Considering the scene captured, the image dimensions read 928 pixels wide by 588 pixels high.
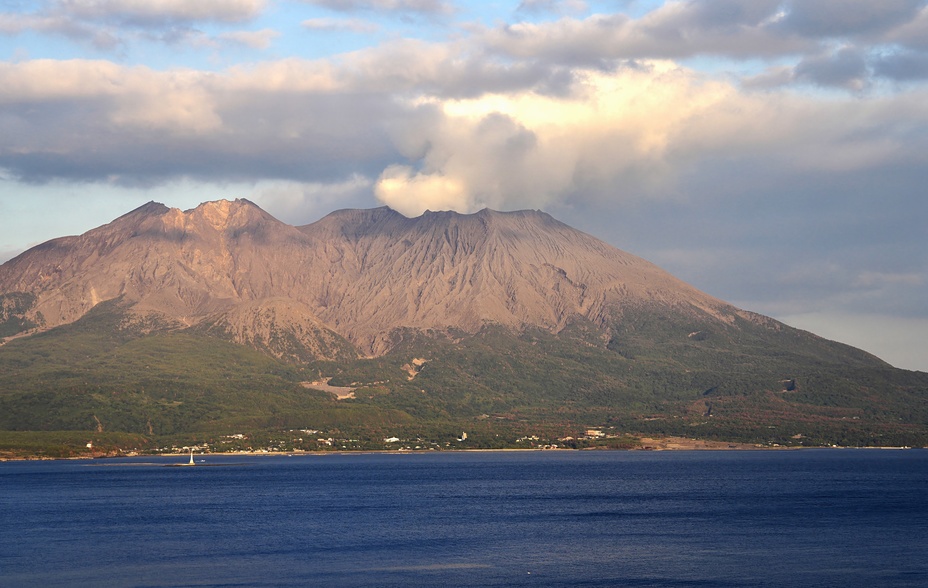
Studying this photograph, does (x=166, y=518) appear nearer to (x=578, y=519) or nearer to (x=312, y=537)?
(x=312, y=537)

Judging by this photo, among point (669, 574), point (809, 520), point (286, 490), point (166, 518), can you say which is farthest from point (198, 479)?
point (669, 574)

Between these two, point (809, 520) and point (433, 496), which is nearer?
point (809, 520)

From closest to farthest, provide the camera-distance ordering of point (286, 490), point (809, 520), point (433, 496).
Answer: point (809, 520), point (433, 496), point (286, 490)

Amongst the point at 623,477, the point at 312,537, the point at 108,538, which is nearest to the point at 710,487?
the point at 623,477

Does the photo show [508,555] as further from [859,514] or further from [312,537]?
[859,514]

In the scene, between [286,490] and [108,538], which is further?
[286,490]

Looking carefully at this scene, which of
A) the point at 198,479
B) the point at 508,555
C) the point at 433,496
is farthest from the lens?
the point at 198,479
